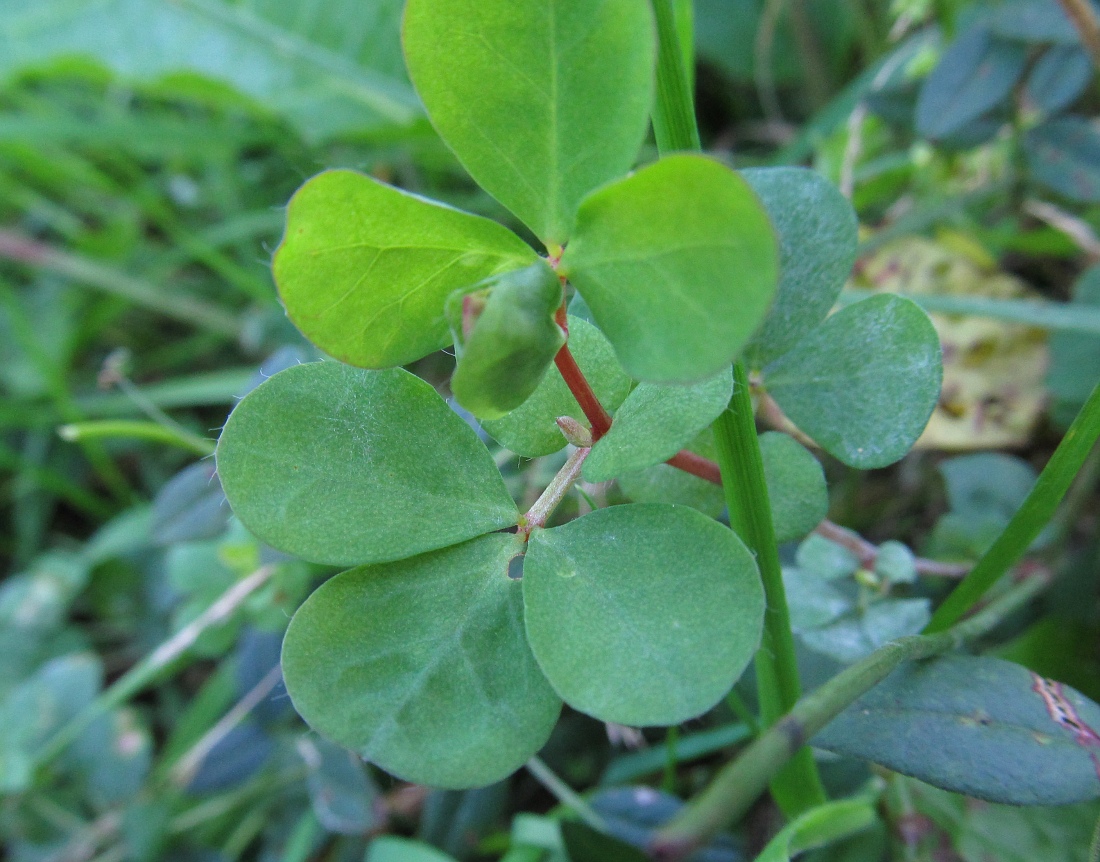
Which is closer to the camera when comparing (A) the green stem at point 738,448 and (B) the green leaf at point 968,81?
(A) the green stem at point 738,448

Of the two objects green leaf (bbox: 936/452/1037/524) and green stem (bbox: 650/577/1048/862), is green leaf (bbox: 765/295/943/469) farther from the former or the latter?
green leaf (bbox: 936/452/1037/524)

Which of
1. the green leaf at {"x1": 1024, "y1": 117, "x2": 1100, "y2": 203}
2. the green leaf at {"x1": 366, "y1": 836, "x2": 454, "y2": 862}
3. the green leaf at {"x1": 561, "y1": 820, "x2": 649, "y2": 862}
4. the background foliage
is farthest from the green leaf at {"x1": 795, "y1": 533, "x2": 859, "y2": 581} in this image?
the green leaf at {"x1": 1024, "y1": 117, "x2": 1100, "y2": 203}

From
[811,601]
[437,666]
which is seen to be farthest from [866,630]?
[437,666]

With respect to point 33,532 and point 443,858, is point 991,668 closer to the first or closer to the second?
point 443,858

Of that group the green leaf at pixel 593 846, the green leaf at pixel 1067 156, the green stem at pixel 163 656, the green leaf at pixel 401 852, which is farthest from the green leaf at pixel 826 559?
the green leaf at pixel 1067 156

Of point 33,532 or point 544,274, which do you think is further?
point 33,532

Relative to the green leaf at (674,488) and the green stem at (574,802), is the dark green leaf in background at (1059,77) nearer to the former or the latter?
the green leaf at (674,488)

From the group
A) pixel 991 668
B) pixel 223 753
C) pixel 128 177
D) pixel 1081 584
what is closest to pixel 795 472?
pixel 991 668
